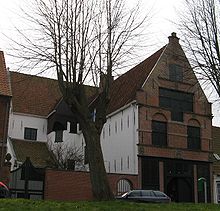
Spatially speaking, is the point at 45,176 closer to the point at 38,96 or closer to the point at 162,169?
the point at 162,169

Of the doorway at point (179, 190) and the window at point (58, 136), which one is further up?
the window at point (58, 136)

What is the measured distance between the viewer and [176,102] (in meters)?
32.7

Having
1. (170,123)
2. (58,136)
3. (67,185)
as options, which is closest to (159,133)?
(170,123)

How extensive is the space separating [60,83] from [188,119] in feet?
60.0

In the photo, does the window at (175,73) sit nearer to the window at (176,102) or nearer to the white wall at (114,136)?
the window at (176,102)

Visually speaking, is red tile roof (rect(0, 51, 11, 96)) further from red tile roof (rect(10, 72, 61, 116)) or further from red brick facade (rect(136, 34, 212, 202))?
red brick facade (rect(136, 34, 212, 202))

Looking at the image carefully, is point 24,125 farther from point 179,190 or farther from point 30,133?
point 179,190

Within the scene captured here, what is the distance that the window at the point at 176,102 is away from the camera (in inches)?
1262

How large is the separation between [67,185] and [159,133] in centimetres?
892

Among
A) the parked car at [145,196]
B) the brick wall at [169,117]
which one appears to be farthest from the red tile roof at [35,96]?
the parked car at [145,196]

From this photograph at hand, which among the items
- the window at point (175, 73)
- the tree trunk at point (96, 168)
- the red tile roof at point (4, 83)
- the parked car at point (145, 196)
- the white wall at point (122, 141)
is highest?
the window at point (175, 73)

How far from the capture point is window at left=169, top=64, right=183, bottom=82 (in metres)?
32.6

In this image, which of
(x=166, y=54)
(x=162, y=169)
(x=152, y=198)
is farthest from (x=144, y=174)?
(x=166, y=54)

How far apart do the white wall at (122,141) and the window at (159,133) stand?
1.64 m
